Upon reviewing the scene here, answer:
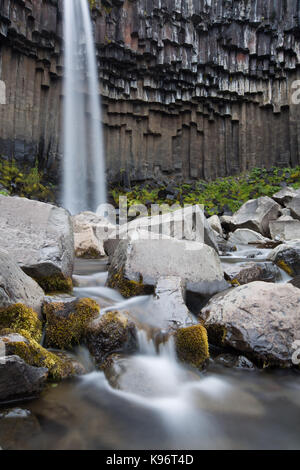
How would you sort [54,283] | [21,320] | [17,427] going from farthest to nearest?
[54,283] < [21,320] < [17,427]

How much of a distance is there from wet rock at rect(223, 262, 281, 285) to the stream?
193 cm

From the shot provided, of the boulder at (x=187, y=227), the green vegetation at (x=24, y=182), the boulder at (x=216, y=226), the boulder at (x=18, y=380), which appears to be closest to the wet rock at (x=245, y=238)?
the boulder at (x=216, y=226)

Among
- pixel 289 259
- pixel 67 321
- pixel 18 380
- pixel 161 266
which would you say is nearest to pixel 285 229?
pixel 289 259

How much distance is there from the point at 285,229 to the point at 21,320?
956 centimetres

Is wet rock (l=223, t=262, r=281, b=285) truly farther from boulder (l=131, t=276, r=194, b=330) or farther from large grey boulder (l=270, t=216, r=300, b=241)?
large grey boulder (l=270, t=216, r=300, b=241)

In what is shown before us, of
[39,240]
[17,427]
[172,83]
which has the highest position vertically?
[172,83]

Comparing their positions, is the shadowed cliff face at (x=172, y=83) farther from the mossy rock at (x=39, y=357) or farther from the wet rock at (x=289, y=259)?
the mossy rock at (x=39, y=357)

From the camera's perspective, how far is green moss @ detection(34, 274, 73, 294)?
3437 mm

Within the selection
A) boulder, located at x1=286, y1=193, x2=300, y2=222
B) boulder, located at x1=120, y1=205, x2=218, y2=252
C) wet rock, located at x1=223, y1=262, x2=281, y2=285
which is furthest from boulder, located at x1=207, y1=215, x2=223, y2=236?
wet rock, located at x1=223, y1=262, x2=281, y2=285

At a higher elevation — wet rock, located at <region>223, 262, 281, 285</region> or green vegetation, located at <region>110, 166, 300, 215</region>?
green vegetation, located at <region>110, 166, 300, 215</region>

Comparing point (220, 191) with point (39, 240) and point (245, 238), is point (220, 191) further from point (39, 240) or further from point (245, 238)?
point (39, 240)

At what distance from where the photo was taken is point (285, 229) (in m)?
10.1

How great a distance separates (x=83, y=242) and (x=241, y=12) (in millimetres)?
21208
